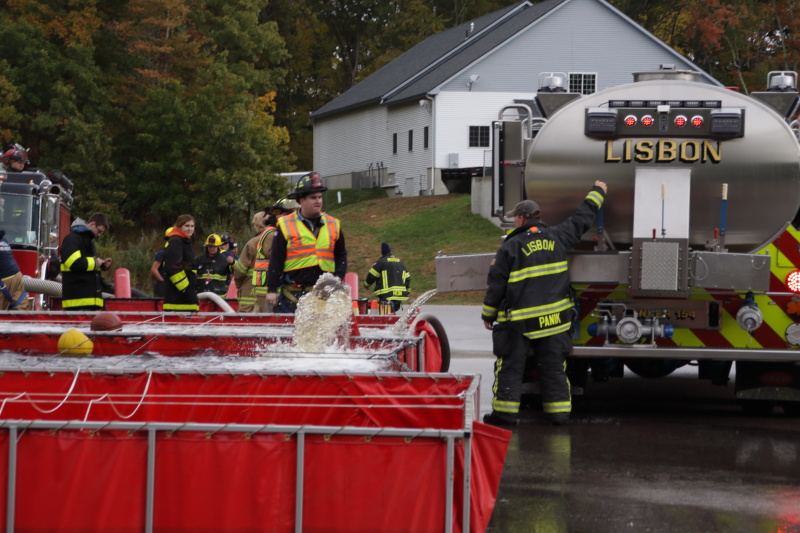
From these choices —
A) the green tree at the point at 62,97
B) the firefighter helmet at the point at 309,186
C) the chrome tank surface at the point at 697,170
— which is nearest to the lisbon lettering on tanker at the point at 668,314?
the chrome tank surface at the point at 697,170

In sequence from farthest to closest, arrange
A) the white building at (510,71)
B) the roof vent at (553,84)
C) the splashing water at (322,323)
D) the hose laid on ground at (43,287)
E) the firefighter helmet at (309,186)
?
the white building at (510,71) → the hose laid on ground at (43,287) → the roof vent at (553,84) → the firefighter helmet at (309,186) → the splashing water at (322,323)

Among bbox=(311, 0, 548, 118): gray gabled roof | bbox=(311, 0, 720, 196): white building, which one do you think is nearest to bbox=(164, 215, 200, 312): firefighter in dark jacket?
bbox=(311, 0, 720, 196): white building

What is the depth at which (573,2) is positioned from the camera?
46.8 m

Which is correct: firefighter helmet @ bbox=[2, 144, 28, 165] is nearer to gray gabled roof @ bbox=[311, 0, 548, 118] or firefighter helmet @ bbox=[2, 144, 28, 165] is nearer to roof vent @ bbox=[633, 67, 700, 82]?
roof vent @ bbox=[633, 67, 700, 82]

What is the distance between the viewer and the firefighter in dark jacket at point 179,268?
12.8 meters

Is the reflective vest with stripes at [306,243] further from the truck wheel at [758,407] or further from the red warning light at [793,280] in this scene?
the truck wheel at [758,407]

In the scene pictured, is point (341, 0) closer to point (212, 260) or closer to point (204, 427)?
point (212, 260)

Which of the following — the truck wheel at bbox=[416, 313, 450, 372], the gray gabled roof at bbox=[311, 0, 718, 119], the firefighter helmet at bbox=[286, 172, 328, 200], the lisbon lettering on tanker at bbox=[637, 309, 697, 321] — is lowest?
the truck wheel at bbox=[416, 313, 450, 372]

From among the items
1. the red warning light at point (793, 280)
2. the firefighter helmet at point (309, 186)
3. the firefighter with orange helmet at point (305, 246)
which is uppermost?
the firefighter helmet at point (309, 186)

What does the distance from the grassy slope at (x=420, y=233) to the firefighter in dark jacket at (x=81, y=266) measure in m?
16.0

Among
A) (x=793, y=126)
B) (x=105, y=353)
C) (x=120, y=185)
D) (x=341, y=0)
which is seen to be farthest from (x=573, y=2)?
(x=105, y=353)

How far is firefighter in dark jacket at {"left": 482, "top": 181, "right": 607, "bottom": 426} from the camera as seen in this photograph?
916 centimetres

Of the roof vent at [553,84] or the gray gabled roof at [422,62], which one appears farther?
the gray gabled roof at [422,62]

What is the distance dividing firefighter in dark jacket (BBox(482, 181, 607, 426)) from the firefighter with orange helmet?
4.06 ft
